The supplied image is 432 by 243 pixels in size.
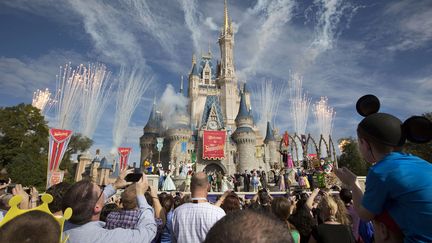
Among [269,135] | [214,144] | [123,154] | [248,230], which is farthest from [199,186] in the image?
[269,135]

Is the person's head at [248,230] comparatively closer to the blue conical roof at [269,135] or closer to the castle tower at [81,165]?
the castle tower at [81,165]

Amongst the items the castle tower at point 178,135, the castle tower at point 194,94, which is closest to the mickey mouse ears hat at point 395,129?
the castle tower at point 178,135

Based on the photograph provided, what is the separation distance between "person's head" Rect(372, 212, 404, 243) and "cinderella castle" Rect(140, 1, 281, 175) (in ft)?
119

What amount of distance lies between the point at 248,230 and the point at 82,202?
6.87 feet

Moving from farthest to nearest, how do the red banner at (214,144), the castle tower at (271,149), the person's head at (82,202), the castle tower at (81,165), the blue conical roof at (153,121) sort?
the blue conical roof at (153,121)
the castle tower at (271,149)
the red banner at (214,144)
the castle tower at (81,165)
the person's head at (82,202)

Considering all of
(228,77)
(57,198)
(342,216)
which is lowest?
(342,216)

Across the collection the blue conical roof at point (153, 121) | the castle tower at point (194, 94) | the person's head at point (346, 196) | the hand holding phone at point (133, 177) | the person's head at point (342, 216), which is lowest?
the person's head at point (342, 216)

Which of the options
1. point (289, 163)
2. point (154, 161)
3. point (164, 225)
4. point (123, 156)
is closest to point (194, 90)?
point (154, 161)

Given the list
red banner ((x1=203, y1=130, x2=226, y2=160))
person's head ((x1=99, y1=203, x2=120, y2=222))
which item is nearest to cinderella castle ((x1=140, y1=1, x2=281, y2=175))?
red banner ((x1=203, y1=130, x2=226, y2=160))

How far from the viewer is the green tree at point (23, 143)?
1081 inches

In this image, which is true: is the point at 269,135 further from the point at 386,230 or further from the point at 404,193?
the point at 404,193

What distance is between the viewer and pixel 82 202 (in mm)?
2445

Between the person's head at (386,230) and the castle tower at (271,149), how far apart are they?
49906 millimetres

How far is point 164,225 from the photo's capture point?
3.78 m
